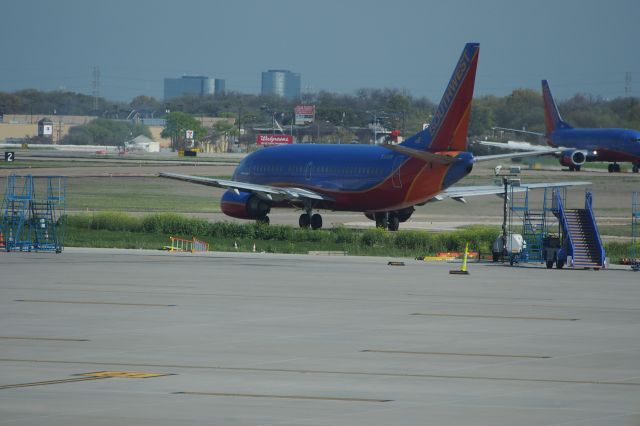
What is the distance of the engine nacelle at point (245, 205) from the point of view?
2504 inches

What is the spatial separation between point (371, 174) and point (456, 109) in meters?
6.30

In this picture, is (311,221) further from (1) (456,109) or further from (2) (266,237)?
(1) (456,109)

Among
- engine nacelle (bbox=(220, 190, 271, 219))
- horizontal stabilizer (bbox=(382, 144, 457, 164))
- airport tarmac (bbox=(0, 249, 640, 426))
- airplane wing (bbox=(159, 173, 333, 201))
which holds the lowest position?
airport tarmac (bbox=(0, 249, 640, 426))

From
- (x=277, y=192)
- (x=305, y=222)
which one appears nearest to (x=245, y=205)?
(x=277, y=192)

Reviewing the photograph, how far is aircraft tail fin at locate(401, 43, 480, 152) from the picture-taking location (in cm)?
5631

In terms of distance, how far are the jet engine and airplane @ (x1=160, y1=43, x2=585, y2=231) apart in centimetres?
6954

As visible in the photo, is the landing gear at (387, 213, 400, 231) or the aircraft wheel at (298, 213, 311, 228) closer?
the aircraft wheel at (298, 213, 311, 228)

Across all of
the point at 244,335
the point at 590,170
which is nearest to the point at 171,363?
the point at 244,335

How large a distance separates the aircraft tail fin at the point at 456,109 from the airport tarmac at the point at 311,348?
1866 cm

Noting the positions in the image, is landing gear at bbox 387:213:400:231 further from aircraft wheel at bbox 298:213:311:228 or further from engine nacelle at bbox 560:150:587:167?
engine nacelle at bbox 560:150:587:167

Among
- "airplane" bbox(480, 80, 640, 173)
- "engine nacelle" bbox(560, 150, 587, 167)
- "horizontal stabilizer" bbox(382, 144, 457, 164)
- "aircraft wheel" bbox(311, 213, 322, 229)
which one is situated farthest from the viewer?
"engine nacelle" bbox(560, 150, 587, 167)

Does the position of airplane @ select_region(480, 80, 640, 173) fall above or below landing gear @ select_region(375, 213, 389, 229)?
above

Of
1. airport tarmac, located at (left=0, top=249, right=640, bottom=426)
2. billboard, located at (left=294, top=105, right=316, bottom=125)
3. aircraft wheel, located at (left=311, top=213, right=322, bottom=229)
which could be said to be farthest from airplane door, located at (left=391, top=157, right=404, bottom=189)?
billboard, located at (left=294, top=105, right=316, bottom=125)

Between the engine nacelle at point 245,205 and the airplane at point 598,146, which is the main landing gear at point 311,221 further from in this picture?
Result: the airplane at point 598,146
